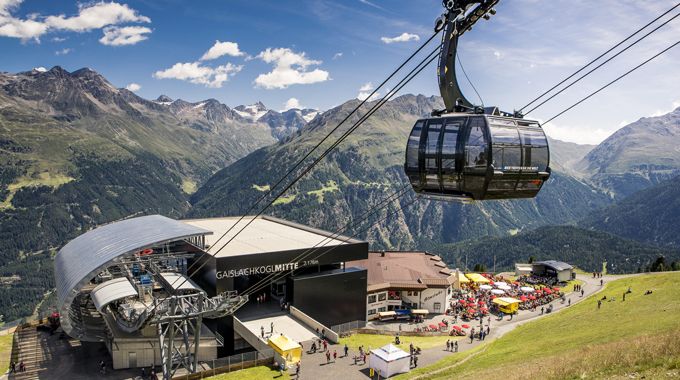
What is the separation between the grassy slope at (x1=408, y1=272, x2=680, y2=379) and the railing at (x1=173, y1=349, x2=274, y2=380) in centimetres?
1319

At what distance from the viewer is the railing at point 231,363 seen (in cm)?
3635

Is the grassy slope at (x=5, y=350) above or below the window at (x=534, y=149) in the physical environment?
below

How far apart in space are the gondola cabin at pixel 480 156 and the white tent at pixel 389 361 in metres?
21.9

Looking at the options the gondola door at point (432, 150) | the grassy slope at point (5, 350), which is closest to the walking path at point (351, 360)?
the gondola door at point (432, 150)

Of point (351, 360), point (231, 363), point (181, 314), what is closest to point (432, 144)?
point (181, 314)

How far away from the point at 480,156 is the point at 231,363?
3065cm

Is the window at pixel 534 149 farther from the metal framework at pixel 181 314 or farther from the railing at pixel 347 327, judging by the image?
the railing at pixel 347 327

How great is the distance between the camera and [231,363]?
37688 millimetres

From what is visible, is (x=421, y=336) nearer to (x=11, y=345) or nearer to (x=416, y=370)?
(x=416, y=370)

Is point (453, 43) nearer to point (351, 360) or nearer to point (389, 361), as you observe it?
point (389, 361)

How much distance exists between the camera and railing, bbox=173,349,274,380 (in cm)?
3635

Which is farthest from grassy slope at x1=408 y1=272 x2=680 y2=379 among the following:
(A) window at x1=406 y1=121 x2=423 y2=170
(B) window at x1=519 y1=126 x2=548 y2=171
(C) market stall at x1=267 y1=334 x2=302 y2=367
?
(C) market stall at x1=267 y1=334 x2=302 y2=367

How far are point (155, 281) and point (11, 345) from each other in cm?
1462

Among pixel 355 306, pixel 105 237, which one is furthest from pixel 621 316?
pixel 105 237
